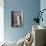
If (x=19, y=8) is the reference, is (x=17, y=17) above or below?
below

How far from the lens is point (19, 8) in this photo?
543cm

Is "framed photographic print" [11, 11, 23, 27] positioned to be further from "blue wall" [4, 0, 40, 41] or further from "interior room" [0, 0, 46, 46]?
"blue wall" [4, 0, 40, 41]

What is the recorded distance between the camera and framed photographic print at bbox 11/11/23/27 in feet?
17.9

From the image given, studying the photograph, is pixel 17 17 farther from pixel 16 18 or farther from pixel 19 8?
pixel 19 8

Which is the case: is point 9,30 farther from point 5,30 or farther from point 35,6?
point 35,6

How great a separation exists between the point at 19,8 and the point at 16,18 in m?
0.42

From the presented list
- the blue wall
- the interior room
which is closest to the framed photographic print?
the interior room

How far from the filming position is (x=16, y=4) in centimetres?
541

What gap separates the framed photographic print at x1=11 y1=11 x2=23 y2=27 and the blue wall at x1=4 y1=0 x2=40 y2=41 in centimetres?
12

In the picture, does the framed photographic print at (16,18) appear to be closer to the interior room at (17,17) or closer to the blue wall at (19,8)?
the interior room at (17,17)

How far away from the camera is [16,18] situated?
17.9 ft

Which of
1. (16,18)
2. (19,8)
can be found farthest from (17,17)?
(19,8)

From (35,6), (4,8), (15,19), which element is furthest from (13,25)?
(35,6)

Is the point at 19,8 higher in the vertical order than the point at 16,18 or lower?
higher
